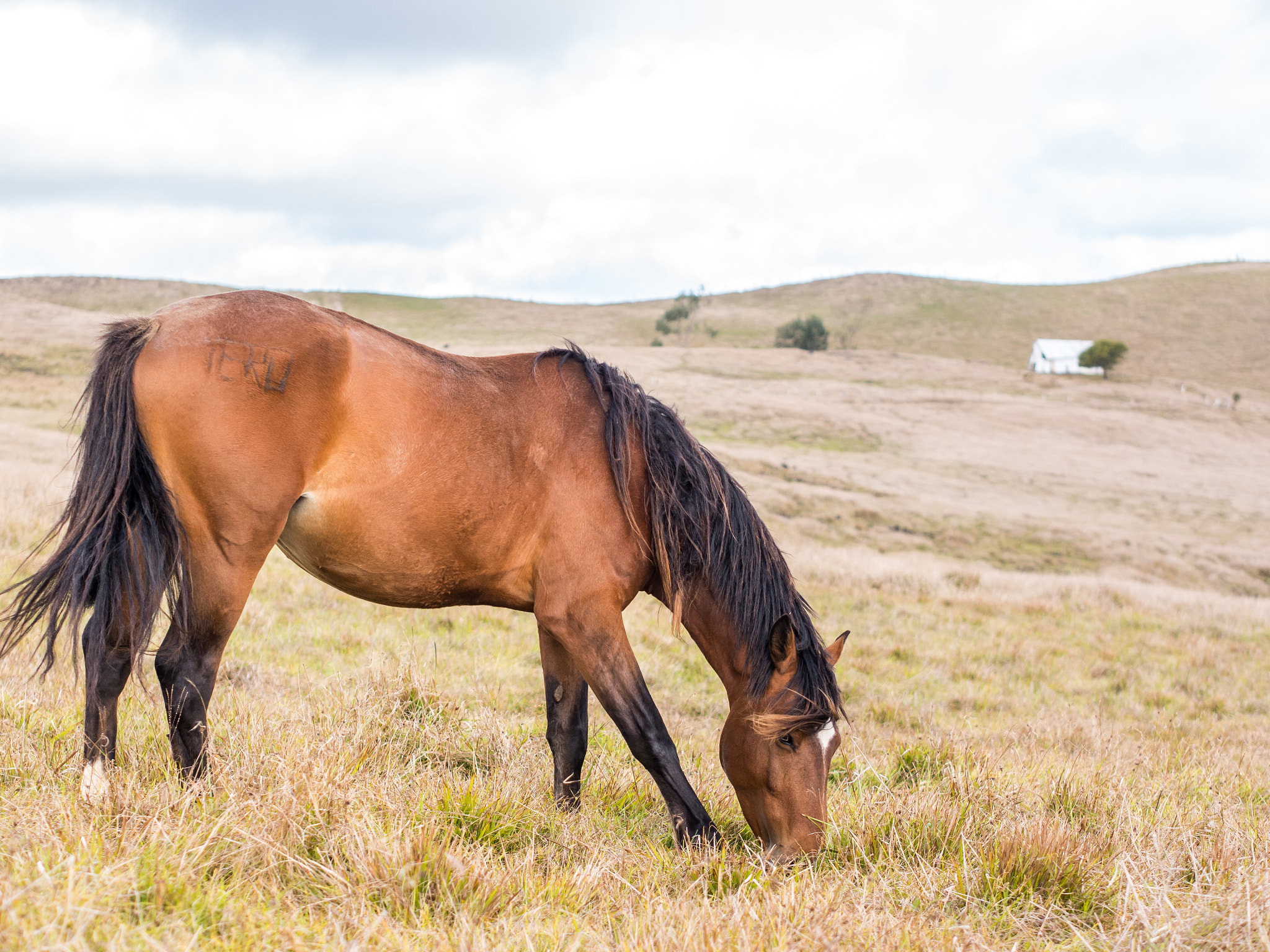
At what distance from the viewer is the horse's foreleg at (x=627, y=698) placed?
3.81 m

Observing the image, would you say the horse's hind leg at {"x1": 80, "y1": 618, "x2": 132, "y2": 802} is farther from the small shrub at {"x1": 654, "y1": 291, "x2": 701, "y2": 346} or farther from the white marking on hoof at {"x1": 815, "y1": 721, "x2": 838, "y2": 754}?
the small shrub at {"x1": 654, "y1": 291, "x2": 701, "y2": 346}

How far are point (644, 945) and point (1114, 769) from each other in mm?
3803

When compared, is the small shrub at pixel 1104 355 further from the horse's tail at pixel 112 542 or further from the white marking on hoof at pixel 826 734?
the horse's tail at pixel 112 542

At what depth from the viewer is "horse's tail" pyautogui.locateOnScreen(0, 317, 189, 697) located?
3447mm

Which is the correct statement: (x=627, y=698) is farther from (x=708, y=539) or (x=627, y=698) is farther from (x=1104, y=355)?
(x=1104, y=355)

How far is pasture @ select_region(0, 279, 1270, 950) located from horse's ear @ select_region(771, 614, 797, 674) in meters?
0.71

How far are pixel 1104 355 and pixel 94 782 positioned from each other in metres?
77.2

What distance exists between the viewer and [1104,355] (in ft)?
227

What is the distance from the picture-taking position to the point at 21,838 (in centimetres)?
263

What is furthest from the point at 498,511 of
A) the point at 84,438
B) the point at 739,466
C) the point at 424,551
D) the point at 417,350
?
the point at 739,466

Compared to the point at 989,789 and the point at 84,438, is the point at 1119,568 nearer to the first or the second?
the point at 989,789

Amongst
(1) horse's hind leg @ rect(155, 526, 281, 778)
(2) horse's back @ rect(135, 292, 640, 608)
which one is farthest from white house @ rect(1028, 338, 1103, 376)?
(1) horse's hind leg @ rect(155, 526, 281, 778)

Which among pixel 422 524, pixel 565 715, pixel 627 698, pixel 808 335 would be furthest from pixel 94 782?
pixel 808 335

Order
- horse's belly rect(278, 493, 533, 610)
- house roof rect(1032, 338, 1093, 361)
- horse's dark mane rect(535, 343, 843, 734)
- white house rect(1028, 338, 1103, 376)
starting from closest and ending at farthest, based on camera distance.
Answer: horse's belly rect(278, 493, 533, 610) → horse's dark mane rect(535, 343, 843, 734) → white house rect(1028, 338, 1103, 376) → house roof rect(1032, 338, 1093, 361)
